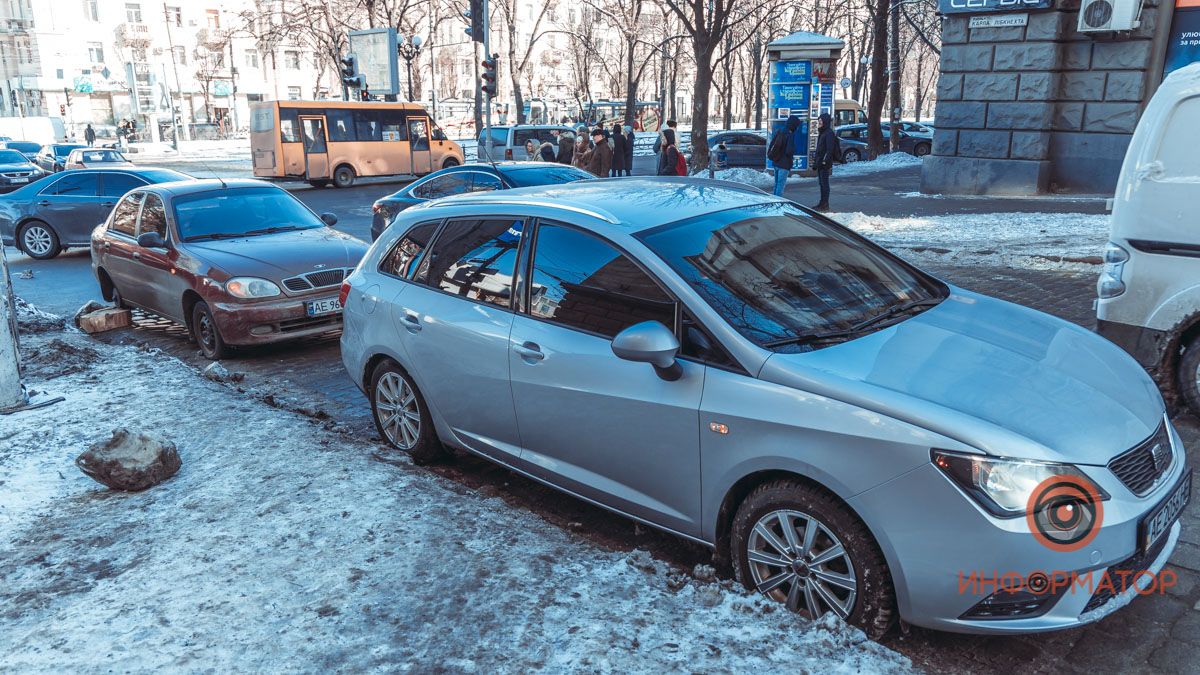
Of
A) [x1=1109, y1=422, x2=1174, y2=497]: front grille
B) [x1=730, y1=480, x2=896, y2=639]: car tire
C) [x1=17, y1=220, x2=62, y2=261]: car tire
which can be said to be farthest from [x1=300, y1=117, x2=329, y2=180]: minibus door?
[x1=1109, y1=422, x2=1174, y2=497]: front grille

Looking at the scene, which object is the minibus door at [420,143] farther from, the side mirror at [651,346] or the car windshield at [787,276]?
the side mirror at [651,346]

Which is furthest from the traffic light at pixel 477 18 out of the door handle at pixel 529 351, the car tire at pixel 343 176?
the door handle at pixel 529 351

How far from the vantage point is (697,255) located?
3738 mm

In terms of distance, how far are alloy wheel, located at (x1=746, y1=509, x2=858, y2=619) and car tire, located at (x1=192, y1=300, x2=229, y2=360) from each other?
574cm

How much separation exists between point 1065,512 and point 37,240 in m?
15.8

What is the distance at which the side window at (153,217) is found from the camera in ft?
27.4

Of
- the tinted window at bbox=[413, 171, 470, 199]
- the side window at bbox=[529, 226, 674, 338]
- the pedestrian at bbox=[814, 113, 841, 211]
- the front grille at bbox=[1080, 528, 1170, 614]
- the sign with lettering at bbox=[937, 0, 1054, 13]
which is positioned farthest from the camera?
the pedestrian at bbox=[814, 113, 841, 211]

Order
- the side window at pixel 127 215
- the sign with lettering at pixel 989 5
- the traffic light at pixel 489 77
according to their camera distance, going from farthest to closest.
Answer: the traffic light at pixel 489 77 → the sign with lettering at pixel 989 5 → the side window at pixel 127 215

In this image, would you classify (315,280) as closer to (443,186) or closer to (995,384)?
(443,186)

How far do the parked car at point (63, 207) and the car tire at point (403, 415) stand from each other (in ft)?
36.0

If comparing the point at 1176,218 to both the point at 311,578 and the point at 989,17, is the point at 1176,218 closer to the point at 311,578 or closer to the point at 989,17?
the point at 311,578

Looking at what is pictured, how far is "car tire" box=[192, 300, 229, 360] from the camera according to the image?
7.62 m

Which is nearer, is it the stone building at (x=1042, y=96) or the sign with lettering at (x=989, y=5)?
the stone building at (x=1042, y=96)

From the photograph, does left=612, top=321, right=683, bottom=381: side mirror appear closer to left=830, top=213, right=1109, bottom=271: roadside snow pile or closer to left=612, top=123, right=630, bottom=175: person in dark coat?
left=830, top=213, right=1109, bottom=271: roadside snow pile
